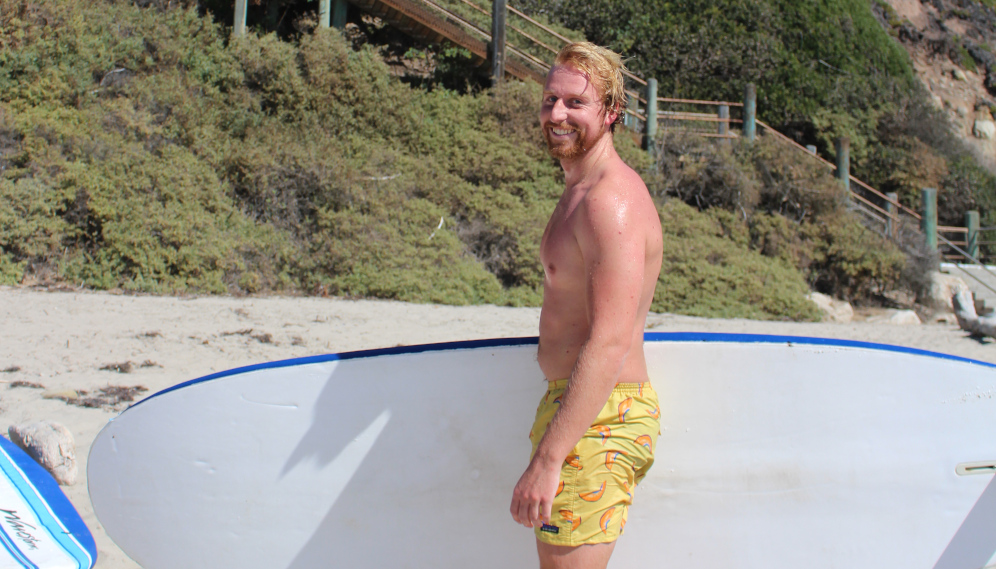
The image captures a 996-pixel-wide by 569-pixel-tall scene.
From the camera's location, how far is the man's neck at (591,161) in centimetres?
170

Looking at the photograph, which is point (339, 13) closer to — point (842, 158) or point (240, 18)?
point (240, 18)

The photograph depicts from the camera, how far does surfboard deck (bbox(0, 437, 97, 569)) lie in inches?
95.6

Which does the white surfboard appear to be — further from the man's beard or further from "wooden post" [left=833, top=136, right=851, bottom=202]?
"wooden post" [left=833, top=136, right=851, bottom=202]

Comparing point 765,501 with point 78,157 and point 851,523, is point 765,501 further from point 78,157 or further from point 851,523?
point 78,157

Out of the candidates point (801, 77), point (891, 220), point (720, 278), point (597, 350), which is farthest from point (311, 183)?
point (801, 77)

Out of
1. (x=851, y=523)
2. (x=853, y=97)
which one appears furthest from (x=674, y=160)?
(x=851, y=523)

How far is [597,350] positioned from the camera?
1.50 metres

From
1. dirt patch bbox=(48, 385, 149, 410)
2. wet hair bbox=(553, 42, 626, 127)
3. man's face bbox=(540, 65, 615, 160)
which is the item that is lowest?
dirt patch bbox=(48, 385, 149, 410)

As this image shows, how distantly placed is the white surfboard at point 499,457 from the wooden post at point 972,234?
50.4 ft

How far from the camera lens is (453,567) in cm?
233

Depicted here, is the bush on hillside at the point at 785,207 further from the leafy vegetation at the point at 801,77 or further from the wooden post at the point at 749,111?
the leafy vegetation at the point at 801,77

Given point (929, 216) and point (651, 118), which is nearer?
point (651, 118)

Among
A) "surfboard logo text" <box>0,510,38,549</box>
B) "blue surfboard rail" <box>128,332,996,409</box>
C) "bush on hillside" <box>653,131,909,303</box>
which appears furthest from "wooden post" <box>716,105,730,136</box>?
"surfboard logo text" <box>0,510,38,549</box>

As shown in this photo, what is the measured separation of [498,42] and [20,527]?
10.9 meters
